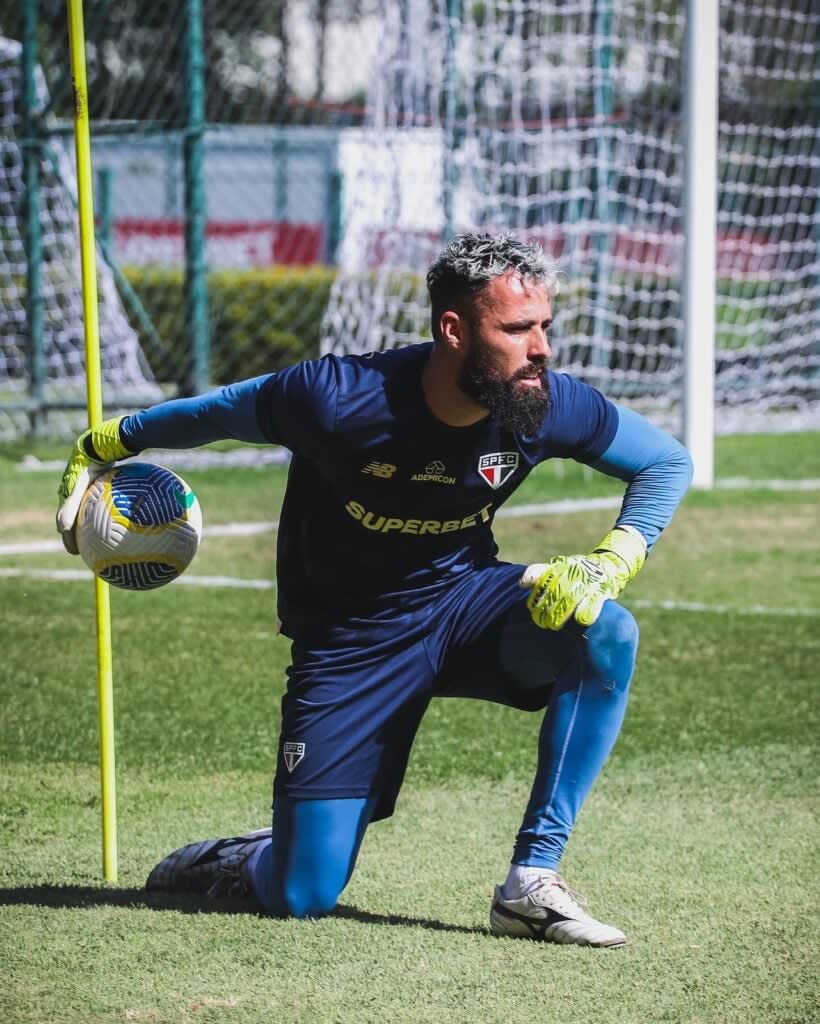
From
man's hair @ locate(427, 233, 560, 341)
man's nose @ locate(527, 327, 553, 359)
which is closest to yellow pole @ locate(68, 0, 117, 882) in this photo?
man's hair @ locate(427, 233, 560, 341)

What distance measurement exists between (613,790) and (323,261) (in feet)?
85.1

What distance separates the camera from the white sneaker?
401 centimetres

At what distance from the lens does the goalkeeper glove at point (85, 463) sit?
4.29m

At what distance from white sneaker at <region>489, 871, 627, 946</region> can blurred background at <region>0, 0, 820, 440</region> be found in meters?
8.40

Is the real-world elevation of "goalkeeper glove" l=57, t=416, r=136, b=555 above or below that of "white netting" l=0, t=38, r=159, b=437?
above

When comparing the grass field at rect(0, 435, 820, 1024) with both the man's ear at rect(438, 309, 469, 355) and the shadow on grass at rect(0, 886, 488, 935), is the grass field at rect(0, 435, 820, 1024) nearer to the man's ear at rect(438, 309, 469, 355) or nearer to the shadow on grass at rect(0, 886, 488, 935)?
the shadow on grass at rect(0, 886, 488, 935)

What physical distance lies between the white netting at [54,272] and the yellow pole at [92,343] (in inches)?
417

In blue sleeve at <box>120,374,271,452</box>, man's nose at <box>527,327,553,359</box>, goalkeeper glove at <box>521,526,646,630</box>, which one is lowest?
goalkeeper glove at <box>521,526,646,630</box>

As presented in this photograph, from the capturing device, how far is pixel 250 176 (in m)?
31.5

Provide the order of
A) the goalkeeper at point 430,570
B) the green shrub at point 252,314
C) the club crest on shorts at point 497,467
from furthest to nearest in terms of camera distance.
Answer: the green shrub at point 252,314 < the club crest on shorts at point 497,467 < the goalkeeper at point 430,570

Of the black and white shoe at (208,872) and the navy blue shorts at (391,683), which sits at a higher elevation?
the navy blue shorts at (391,683)

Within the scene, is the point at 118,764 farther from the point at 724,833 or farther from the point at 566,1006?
the point at 566,1006

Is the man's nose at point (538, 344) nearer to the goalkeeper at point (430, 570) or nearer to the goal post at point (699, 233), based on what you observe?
the goalkeeper at point (430, 570)

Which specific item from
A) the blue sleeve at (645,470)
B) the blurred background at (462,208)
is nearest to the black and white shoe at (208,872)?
the blue sleeve at (645,470)
